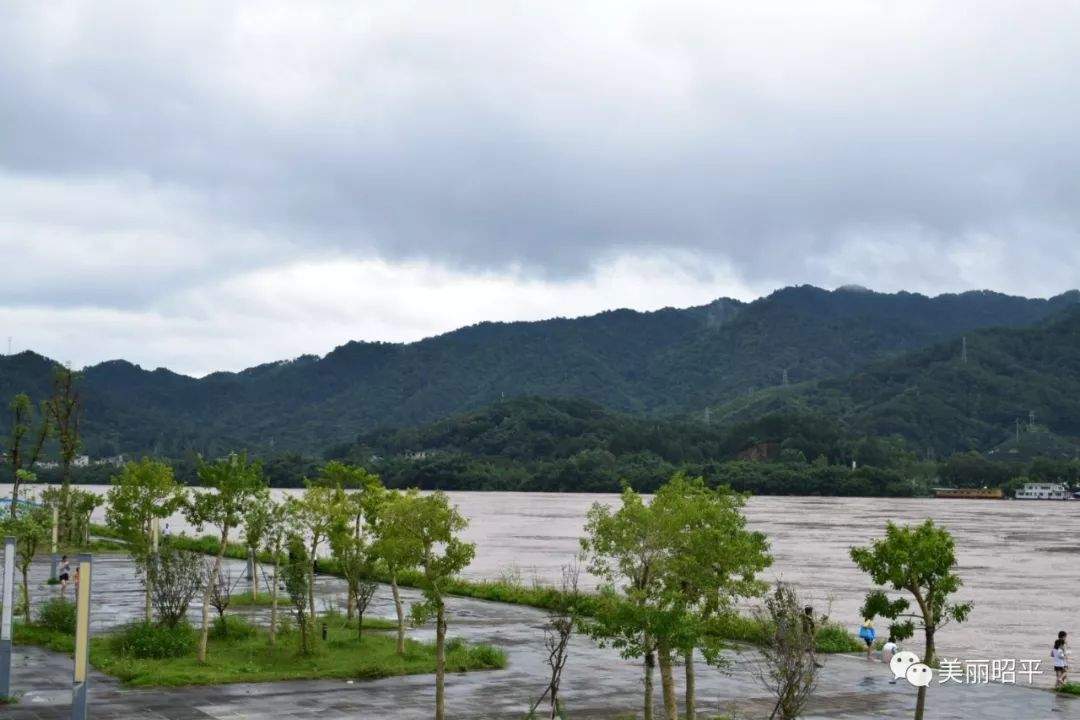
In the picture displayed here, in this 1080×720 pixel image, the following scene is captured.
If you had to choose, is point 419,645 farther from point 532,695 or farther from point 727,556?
point 727,556

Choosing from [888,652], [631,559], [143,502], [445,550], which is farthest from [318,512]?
[888,652]

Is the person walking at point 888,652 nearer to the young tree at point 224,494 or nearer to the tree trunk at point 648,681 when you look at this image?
the tree trunk at point 648,681

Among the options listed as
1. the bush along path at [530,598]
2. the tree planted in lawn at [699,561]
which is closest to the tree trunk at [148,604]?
the bush along path at [530,598]

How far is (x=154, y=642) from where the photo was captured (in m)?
28.4

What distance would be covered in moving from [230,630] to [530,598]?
1515 cm

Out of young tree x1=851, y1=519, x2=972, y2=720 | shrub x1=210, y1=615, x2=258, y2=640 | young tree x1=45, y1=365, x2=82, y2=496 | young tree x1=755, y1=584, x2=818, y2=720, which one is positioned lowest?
shrub x1=210, y1=615, x2=258, y2=640

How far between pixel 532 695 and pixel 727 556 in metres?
7.08

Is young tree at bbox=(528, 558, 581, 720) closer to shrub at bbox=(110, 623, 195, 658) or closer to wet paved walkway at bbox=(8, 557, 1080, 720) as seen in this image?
wet paved walkway at bbox=(8, 557, 1080, 720)

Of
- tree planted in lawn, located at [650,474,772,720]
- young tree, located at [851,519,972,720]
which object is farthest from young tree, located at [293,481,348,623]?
young tree, located at [851,519,972,720]

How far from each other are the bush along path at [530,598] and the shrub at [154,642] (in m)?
4.49

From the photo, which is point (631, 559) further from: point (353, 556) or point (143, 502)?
point (143, 502)

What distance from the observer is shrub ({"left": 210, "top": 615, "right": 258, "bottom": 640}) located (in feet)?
103

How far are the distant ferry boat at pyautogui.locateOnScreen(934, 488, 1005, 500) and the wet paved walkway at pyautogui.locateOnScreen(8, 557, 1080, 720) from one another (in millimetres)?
165841

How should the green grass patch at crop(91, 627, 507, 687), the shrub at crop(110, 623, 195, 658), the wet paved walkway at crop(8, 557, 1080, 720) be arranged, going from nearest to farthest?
the wet paved walkway at crop(8, 557, 1080, 720) < the green grass patch at crop(91, 627, 507, 687) < the shrub at crop(110, 623, 195, 658)
